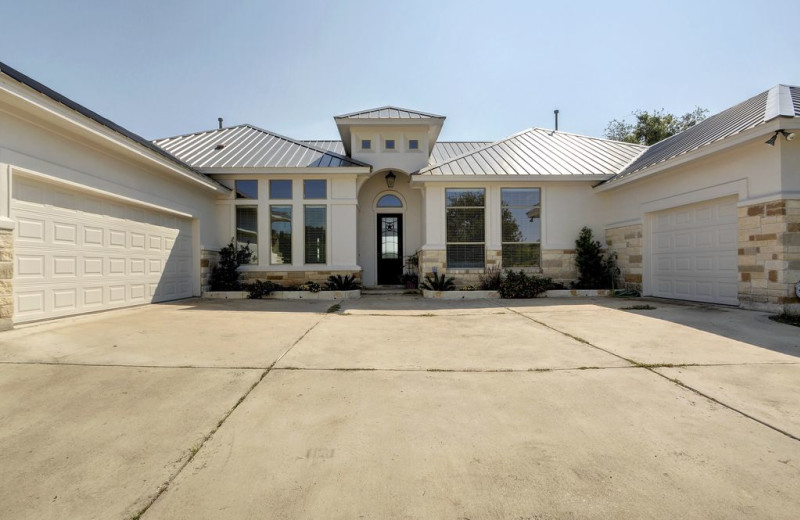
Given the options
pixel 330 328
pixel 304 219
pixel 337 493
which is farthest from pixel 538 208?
pixel 337 493

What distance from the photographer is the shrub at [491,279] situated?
9.71m

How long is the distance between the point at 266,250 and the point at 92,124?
4967mm

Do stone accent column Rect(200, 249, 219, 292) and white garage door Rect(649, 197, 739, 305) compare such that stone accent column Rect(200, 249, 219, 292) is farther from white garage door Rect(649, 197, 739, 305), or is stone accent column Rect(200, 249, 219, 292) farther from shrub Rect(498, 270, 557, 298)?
white garage door Rect(649, 197, 739, 305)

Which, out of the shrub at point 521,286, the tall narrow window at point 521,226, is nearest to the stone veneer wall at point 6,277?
the shrub at point 521,286

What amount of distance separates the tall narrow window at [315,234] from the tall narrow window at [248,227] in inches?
57.7

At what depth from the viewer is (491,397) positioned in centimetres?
275

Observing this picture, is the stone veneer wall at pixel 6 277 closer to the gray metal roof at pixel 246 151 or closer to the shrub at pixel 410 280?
the gray metal roof at pixel 246 151

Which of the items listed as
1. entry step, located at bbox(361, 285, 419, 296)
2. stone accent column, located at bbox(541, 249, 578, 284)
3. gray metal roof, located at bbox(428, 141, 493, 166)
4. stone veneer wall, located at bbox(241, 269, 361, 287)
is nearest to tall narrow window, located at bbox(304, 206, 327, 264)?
stone veneer wall, located at bbox(241, 269, 361, 287)

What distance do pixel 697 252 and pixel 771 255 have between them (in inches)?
62.5

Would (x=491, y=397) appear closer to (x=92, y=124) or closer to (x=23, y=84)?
(x=23, y=84)

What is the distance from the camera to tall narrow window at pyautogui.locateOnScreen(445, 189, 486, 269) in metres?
10.1

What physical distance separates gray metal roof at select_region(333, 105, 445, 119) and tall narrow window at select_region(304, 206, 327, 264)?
2.97 metres

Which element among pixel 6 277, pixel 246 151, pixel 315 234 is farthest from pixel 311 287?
pixel 6 277

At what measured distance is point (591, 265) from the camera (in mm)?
9805
